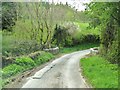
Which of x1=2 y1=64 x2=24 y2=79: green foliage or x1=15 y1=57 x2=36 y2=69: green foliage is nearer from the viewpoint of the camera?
x1=2 y1=64 x2=24 y2=79: green foliage

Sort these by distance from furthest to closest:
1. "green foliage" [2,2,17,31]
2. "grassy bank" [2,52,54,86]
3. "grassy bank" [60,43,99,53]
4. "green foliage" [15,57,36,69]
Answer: "grassy bank" [60,43,99,53] < "green foliage" [2,2,17,31] < "green foliage" [15,57,36,69] < "grassy bank" [2,52,54,86]

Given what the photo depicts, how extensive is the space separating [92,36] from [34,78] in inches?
1249

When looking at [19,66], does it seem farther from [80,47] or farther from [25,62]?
[80,47]

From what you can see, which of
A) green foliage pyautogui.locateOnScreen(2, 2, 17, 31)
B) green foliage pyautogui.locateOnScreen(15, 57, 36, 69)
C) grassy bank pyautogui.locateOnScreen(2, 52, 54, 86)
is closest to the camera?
grassy bank pyautogui.locateOnScreen(2, 52, 54, 86)

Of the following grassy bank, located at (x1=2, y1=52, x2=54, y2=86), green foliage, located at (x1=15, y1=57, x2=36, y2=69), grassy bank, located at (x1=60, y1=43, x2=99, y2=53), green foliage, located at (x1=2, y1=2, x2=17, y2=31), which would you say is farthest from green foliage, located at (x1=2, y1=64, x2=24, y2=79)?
grassy bank, located at (x1=60, y1=43, x2=99, y2=53)

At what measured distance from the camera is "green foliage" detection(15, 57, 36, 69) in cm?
2114

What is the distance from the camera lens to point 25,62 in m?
22.3

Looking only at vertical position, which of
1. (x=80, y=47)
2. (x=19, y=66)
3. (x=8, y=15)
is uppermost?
(x=8, y=15)

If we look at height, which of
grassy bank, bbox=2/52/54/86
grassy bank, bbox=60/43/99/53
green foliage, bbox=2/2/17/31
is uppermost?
green foliage, bbox=2/2/17/31

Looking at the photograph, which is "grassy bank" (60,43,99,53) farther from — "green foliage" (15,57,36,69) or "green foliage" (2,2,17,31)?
"green foliage" (15,57,36,69)

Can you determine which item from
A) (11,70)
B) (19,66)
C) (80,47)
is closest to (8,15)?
(19,66)

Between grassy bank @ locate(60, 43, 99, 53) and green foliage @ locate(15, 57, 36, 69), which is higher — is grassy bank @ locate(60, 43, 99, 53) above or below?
below

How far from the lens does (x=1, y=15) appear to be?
90.7 ft

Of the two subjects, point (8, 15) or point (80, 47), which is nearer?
point (8, 15)
